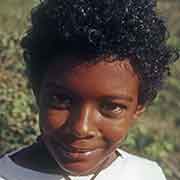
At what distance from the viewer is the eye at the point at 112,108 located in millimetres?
1673

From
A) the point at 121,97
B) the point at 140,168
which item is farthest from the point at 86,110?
the point at 140,168

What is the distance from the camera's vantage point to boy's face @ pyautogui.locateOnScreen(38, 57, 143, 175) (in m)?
1.65

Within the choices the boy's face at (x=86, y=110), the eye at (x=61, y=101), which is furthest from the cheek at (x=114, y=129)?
the eye at (x=61, y=101)

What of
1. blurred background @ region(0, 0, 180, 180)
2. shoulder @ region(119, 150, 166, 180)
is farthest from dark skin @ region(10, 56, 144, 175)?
Answer: blurred background @ region(0, 0, 180, 180)

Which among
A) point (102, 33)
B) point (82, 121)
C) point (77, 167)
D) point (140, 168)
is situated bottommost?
point (140, 168)

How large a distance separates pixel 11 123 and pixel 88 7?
1.55 m

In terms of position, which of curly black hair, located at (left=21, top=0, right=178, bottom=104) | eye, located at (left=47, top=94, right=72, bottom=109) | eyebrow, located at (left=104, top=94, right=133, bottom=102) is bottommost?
eyebrow, located at (left=104, top=94, right=133, bottom=102)

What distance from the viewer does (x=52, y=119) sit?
1.69 m

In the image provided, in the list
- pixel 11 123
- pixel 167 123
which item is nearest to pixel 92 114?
pixel 11 123

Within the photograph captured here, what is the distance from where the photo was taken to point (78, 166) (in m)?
1.74

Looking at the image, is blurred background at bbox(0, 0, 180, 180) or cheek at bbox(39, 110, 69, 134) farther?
blurred background at bbox(0, 0, 180, 180)

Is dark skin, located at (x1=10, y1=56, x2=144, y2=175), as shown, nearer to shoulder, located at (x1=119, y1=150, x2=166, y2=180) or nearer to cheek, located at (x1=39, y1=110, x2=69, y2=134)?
cheek, located at (x1=39, y1=110, x2=69, y2=134)

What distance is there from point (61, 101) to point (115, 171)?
1.37ft

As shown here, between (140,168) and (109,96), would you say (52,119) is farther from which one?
(140,168)
